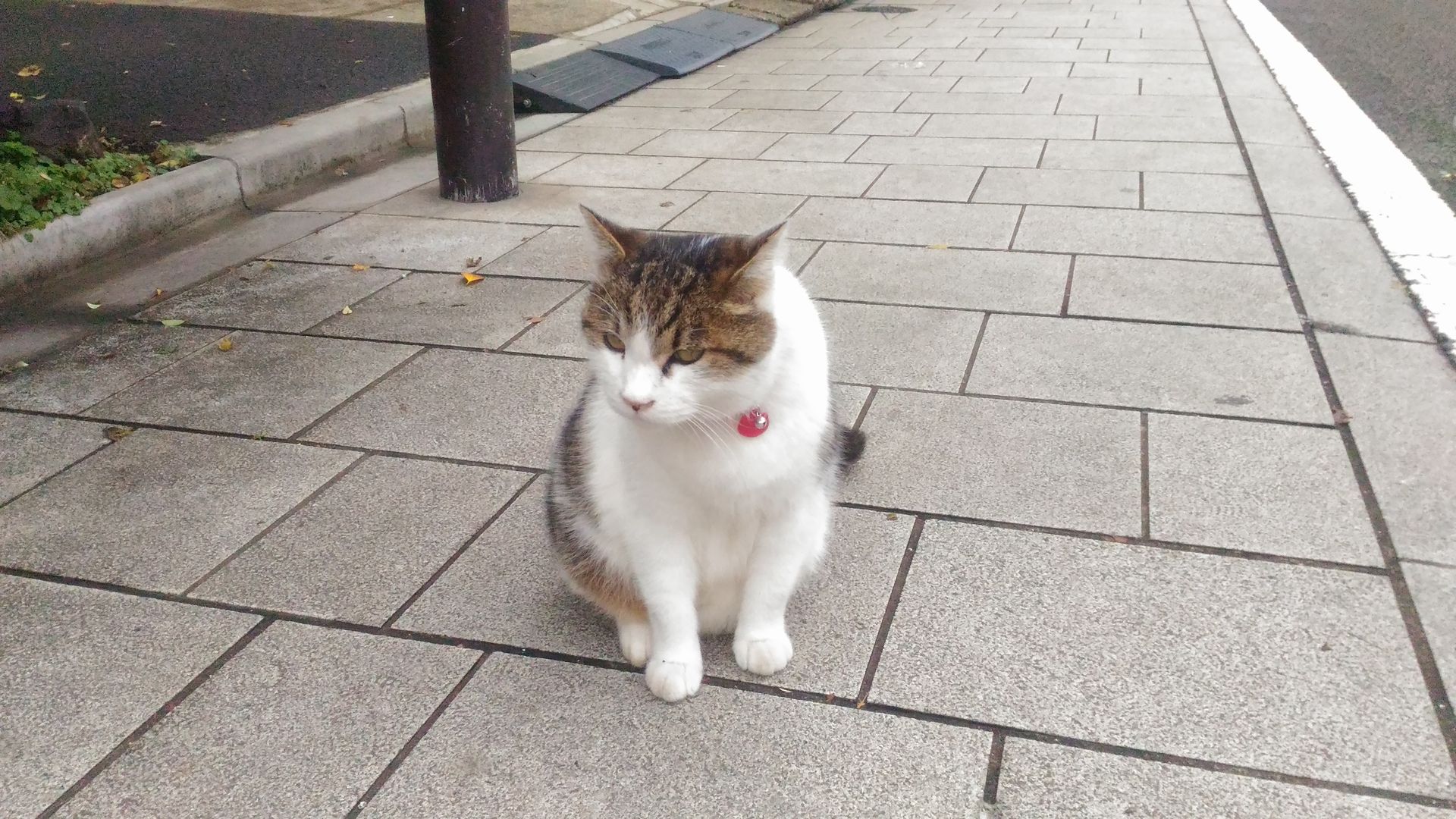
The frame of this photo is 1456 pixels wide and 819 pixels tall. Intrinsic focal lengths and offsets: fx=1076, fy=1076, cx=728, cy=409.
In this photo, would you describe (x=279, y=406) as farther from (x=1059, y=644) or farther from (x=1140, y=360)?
(x=1140, y=360)

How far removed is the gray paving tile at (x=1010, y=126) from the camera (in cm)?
670

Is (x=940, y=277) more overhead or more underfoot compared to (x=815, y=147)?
more underfoot

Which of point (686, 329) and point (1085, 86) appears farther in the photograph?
point (1085, 86)

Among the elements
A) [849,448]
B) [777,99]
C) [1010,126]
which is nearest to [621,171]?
[777,99]

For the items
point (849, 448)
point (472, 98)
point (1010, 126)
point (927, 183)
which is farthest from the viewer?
point (1010, 126)

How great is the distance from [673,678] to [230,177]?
14.6 feet

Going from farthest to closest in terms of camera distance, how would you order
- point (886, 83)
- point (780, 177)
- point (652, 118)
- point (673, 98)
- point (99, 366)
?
point (886, 83) < point (673, 98) < point (652, 118) < point (780, 177) < point (99, 366)

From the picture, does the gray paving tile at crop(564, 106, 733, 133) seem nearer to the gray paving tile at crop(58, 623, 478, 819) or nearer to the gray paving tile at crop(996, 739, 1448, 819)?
the gray paving tile at crop(58, 623, 478, 819)

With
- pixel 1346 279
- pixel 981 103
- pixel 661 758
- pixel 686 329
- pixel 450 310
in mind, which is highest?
pixel 686 329

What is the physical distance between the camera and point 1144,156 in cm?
607

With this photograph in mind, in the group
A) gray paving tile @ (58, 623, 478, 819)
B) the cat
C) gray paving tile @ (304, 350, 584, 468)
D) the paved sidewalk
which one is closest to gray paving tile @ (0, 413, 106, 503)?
the paved sidewalk

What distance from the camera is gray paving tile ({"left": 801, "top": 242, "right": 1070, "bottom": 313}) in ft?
14.1

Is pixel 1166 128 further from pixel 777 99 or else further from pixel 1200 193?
pixel 777 99

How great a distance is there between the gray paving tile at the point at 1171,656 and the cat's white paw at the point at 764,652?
211 mm
